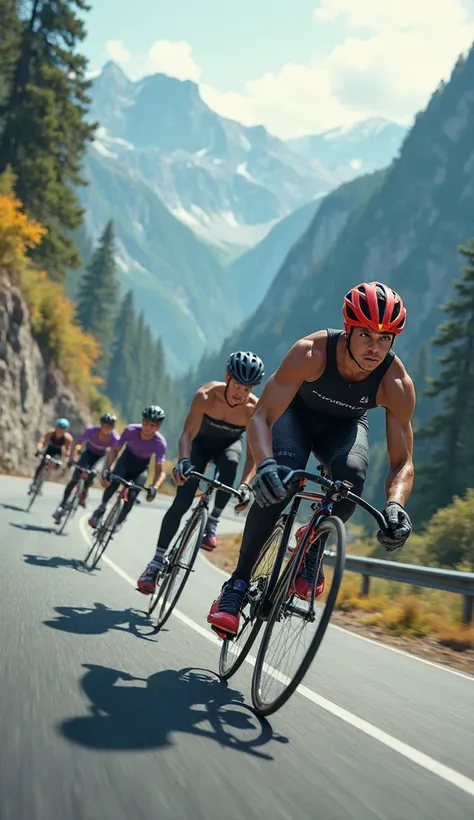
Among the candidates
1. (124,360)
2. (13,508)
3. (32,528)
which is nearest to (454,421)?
(13,508)

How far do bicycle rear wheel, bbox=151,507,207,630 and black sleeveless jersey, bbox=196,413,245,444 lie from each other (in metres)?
1.15

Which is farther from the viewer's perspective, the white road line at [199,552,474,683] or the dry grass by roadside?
the dry grass by roadside

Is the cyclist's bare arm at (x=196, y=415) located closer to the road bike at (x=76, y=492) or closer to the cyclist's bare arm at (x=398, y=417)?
the cyclist's bare arm at (x=398, y=417)

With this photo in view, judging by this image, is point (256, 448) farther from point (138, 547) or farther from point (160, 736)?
point (138, 547)

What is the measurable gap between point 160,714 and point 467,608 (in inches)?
254

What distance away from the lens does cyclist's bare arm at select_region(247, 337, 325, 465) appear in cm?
533

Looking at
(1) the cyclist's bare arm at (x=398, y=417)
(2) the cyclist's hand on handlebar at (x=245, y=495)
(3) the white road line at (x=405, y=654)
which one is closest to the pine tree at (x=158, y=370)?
(3) the white road line at (x=405, y=654)

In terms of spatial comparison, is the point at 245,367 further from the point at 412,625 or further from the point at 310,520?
the point at 412,625

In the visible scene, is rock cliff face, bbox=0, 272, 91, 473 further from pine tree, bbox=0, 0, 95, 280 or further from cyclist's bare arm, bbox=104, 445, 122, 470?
cyclist's bare arm, bbox=104, 445, 122, 470

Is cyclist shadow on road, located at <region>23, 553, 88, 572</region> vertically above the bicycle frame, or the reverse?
the bicycle frame

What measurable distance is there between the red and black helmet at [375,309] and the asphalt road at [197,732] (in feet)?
7.02

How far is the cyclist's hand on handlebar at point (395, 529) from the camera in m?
4.73

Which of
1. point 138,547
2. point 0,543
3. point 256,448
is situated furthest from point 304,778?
point 138,547

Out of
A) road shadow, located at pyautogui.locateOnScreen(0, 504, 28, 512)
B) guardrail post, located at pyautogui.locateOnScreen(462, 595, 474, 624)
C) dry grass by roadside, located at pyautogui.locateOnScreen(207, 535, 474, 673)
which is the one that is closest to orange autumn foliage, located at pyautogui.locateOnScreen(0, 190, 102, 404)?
road shadow, located at pyautogui.locateOnScreen(0, 504, 28, 512)
